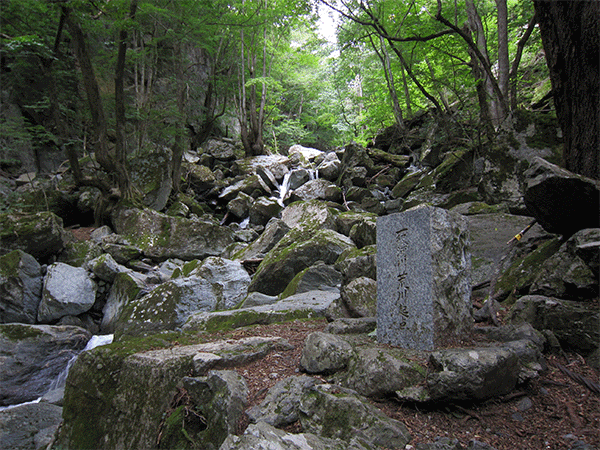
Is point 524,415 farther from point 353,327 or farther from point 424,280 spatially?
point 353,327

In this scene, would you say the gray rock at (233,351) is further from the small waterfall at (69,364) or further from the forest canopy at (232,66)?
the forest canopy at (232,66)

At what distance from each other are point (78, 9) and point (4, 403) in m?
9.55

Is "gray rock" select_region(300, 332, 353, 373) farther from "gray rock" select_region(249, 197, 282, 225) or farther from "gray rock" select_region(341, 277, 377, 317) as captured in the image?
"gray rock" select_region(249, 197, 282, 225)

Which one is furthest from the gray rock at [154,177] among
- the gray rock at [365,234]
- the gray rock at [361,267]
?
the gray rock at [361,267]

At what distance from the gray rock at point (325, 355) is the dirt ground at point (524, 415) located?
1.34ft

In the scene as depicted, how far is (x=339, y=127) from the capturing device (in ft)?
86.0

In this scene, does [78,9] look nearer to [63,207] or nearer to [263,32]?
[63,207]

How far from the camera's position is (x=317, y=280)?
237 inches

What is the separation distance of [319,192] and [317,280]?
329 inches

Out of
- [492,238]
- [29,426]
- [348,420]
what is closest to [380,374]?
[348,420]

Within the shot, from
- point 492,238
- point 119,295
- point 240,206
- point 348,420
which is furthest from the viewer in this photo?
point 240,206

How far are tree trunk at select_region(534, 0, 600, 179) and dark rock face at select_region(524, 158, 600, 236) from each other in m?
0.65

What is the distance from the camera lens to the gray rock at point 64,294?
702cm

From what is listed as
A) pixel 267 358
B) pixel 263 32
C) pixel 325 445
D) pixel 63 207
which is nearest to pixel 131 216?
pixel 63 207
